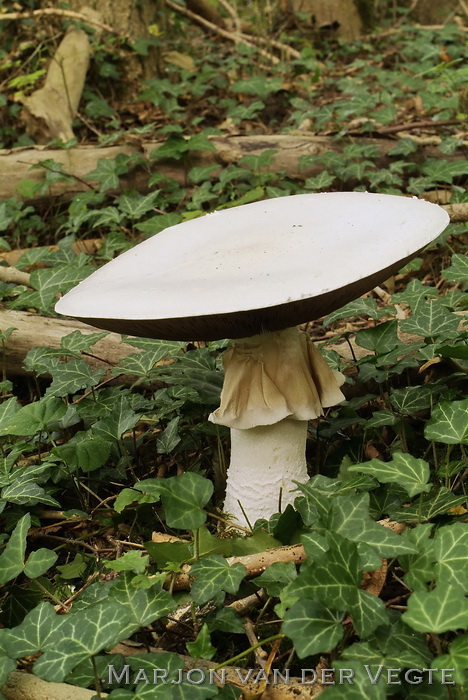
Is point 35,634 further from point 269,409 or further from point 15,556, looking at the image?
point 269,409

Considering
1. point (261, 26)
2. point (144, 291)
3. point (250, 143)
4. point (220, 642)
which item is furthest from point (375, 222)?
point (261, 26)

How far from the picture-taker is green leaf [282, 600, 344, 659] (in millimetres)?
1427

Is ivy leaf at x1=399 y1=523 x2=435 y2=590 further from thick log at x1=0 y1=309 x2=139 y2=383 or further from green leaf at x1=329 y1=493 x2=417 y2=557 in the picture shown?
thick log at x1=0 y1=309 x2=139 y2=383

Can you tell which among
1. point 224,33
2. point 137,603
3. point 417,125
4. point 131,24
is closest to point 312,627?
point 137,603

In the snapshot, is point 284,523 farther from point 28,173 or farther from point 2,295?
point 28,173

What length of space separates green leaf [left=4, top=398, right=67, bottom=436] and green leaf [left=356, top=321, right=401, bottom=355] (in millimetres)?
1157

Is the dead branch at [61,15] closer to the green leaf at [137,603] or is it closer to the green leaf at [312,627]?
the green leaf at [137,603]

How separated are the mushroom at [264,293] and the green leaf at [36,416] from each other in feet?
1.89

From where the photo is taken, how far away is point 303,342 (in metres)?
2.32

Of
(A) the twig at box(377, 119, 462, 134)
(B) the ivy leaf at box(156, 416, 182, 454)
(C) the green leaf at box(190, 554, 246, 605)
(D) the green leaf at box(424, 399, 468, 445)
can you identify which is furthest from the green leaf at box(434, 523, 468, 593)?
(A) the twig at box(377, 119, 462, 134)

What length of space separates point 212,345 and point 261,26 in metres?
7.10

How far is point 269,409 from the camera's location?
2.21 meters

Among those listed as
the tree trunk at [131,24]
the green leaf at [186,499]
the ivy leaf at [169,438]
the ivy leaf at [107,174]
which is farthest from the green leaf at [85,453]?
the tree trunk at [131,24]

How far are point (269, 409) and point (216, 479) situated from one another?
0.60 metres
